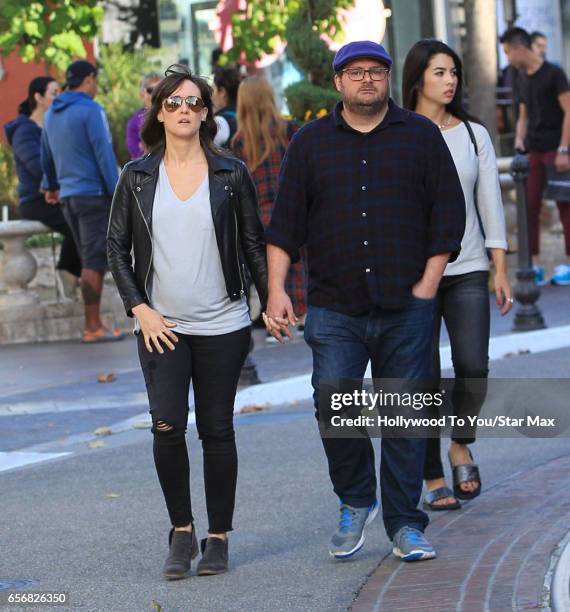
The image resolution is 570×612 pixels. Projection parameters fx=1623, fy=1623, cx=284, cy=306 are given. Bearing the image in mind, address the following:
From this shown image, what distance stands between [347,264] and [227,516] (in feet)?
3.36

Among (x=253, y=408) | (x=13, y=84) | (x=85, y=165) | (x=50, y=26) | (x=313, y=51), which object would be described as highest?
(x=50, y=26)

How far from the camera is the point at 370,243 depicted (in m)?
5.72

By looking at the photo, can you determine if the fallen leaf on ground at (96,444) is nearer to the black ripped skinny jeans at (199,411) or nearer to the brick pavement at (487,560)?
the brick pavement at (487,560)

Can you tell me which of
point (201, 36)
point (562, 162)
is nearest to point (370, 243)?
point (562, 162)

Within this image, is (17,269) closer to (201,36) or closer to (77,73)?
(77,73)

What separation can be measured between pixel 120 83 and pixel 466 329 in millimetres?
16949

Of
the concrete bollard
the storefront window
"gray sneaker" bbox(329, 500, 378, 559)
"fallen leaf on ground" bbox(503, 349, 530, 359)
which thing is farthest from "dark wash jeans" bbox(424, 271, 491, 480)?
the storefront window

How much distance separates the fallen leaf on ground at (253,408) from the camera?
32.1 feet

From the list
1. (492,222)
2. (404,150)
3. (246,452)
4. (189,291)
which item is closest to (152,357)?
(189,291)

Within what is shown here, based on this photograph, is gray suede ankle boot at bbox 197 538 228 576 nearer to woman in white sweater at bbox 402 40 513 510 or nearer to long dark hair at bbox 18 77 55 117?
woman in white sweater at bbox 402 40 513 510

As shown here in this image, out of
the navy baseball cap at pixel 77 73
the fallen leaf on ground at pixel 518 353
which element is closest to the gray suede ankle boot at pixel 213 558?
the fallen leaf on ground at pixel 518 353

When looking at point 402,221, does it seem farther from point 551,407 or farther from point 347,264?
point 551,407

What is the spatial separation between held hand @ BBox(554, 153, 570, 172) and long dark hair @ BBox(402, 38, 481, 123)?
724 centimetres

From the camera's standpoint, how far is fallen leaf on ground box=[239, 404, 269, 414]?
979cm
